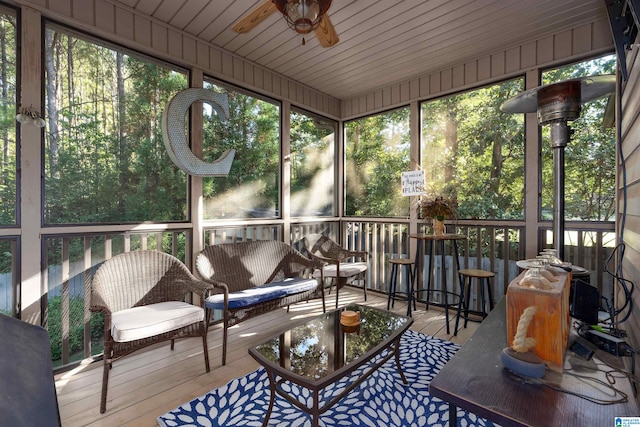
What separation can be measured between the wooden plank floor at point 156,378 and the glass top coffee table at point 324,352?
651mm

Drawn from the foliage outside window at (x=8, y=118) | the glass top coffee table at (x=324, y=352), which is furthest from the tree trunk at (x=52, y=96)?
the glass top coffee table at (x=324, y=352)

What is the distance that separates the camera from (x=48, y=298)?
87.4 inches

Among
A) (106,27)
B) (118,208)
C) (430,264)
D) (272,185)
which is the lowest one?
(430,264)

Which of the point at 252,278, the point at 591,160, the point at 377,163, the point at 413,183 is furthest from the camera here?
the point at 377,163

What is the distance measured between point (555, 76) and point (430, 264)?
2.32 meters

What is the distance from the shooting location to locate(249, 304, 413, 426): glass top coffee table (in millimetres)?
1401

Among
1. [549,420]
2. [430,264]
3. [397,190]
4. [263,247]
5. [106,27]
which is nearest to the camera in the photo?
[549,420]

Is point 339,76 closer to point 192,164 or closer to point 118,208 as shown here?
point 192,164

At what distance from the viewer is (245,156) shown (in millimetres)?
3453

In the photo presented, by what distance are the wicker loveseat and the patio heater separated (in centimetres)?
212

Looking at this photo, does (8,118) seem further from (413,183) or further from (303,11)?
(413,183)

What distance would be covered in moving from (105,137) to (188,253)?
1246mm

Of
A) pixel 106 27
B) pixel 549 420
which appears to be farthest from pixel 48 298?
pixel 549 420

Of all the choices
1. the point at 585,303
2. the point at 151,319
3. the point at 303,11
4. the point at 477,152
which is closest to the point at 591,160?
the point at 477,152
